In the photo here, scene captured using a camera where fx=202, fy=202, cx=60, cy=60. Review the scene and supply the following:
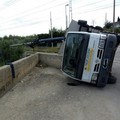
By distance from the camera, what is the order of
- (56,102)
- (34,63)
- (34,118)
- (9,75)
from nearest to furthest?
(34,118) → (56,102) → (9,75) → (34,63)

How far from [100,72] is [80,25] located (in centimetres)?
282

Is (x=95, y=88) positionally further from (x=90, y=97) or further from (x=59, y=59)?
(x=59, y=59)

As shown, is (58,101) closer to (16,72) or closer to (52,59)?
(16,72)

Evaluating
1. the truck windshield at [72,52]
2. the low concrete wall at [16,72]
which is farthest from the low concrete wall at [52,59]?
the truck windshield at [72,52]

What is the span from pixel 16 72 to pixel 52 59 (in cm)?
382

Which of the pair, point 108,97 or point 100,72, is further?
point 100,72

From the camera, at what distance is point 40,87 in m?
7.29

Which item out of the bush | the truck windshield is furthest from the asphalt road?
the bush

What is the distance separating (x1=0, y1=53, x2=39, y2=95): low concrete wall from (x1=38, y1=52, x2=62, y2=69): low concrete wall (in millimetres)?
1101

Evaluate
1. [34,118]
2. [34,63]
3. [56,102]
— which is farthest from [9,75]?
[34,63]

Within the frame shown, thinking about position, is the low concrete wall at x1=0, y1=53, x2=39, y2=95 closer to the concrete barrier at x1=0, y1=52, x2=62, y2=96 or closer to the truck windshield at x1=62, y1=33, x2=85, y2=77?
the concrete barrier at x1=0, y1=52, x2=62, y2=96

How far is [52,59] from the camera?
11.1 m

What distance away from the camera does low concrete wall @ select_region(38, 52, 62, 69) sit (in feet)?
35.4

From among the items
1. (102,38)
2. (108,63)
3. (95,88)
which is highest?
(102,38)
